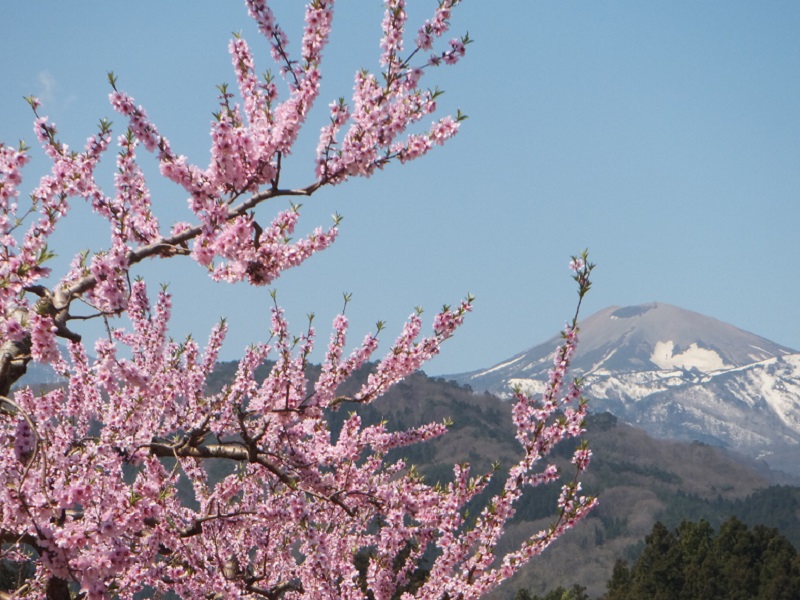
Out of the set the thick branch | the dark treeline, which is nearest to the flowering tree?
the thick branch

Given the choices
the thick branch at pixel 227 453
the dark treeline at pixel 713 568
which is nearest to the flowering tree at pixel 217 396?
the thick branch at pixel 227 453

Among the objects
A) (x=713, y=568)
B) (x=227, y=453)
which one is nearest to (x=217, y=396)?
(x=227, y=453)

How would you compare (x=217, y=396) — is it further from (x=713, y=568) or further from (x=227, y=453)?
(x=713, y=568)

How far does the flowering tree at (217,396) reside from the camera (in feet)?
21.1

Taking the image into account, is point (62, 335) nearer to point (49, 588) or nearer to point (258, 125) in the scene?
point (258, 125)

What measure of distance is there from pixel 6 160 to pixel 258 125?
1.89 metres

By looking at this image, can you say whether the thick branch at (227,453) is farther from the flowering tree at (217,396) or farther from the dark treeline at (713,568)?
the dark treeline at (713,568)

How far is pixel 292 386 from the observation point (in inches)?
403

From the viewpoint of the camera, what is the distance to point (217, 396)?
10.7 meters

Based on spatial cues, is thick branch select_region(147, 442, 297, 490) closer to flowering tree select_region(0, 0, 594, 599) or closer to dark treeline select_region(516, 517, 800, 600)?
flowering tree select_region(0, 0, 594, 599)

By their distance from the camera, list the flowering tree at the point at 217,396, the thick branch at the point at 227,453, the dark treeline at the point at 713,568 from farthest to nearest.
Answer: the dark treeline at the point at 713,568, the thick branch at the point at 227,453, the flowering tree at the point at 217,396

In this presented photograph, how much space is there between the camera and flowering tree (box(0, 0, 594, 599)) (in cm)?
643

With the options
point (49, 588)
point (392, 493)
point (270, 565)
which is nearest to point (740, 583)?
point (270, 565)

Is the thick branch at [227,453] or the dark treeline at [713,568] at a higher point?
the thick branch at [227,453]
